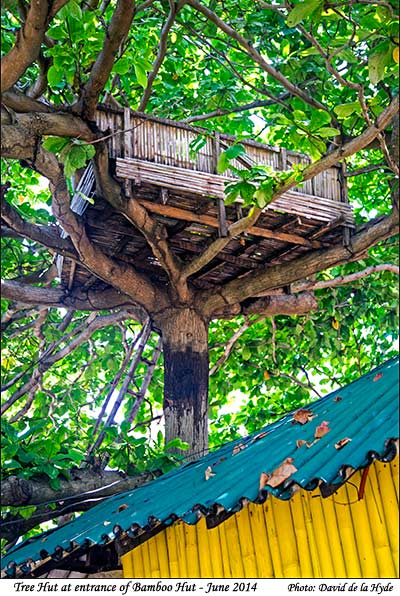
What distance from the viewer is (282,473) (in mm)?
3660

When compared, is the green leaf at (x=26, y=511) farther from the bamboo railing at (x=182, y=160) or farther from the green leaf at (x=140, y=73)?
the green leaf at (x=140, y=73)

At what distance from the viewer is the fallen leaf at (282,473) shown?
11.9 ft

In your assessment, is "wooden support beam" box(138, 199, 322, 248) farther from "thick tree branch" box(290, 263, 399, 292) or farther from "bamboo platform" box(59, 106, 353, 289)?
"thick tree branch" box(290, 263, 399, 292)

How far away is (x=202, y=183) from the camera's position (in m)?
6.30

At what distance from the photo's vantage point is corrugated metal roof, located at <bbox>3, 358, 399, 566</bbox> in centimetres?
341

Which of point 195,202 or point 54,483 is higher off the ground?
point 195,202

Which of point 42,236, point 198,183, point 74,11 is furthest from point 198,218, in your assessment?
point 74,11

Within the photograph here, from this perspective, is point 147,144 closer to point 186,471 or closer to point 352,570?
point 186,471

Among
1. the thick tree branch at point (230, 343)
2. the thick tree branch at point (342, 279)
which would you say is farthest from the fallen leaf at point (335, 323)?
the thick tree branch at point (342, 279)

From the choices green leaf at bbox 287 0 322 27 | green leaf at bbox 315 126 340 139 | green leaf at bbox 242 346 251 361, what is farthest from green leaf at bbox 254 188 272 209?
green leaf at bbox 242 346 251 361

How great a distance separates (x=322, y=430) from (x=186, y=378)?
12.3 feet

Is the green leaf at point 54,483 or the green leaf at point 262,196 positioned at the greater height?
the green leaf at point 262,196

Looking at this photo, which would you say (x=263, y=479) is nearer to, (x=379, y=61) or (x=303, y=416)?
(x=303, y=416)

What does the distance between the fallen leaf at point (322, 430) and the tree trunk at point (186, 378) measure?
333cm
